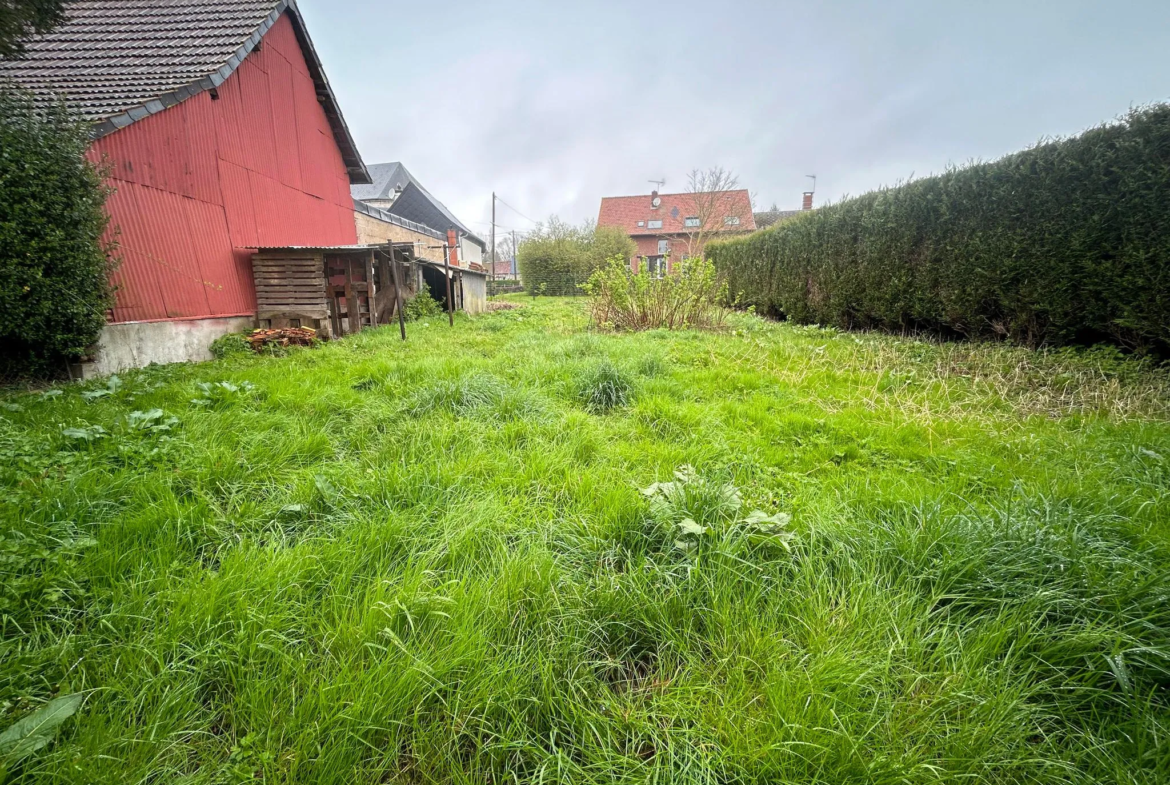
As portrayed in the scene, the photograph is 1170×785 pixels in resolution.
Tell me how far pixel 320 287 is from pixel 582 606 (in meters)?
8.98

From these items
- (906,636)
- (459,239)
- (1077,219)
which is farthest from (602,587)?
(459,239)

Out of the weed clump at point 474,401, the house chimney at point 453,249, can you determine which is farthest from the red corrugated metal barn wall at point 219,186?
the house chimney at point 453,249

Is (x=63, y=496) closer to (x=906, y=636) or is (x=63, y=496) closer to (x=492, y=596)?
(x=492, y=596)

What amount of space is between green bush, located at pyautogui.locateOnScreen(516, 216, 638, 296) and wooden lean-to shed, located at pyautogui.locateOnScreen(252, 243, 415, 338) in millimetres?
16850

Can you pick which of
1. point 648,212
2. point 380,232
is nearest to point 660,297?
point 380,232

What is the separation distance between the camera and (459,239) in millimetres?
28141

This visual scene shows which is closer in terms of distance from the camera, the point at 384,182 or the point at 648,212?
the point at 384,182

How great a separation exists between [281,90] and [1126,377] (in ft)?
47.6

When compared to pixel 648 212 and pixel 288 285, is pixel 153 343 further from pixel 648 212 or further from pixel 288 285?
pixel 648 212

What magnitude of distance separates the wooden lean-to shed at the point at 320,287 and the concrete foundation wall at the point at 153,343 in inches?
36.9

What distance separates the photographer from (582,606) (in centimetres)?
145

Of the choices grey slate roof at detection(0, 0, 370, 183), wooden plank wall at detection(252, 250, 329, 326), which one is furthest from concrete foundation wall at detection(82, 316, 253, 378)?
grey slate roof at detection(0, 0, 370, 183)

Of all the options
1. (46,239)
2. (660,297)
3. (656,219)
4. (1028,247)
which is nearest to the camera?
(46,239)

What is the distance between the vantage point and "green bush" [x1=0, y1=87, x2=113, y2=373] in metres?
3.94
